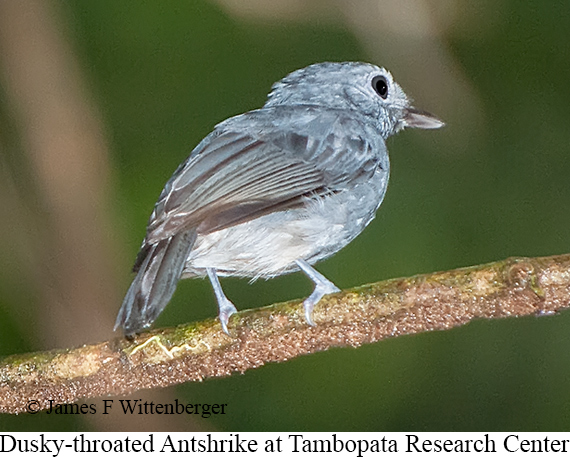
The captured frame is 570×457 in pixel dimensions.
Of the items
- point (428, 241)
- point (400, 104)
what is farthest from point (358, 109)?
point (428, 241)

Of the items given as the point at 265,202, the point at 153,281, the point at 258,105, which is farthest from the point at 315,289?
the point at 258,105

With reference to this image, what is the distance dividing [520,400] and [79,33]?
3583mm

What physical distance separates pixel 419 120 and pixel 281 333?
2103 millimetres

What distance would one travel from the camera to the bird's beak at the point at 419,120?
14.9ft

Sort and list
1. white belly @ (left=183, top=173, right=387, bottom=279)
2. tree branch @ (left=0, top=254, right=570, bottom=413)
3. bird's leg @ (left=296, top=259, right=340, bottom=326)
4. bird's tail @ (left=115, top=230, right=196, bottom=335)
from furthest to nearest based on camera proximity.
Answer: white belly @ (left=183, top=173, right=387, bottom=279), bird's tail @ (left=115, top=230, right=196, bottom=335), bird's leg @ (left=296, top=259, right=340, bottom=326), tree branch @ (left=0, top=254, right=570, bottom=413)

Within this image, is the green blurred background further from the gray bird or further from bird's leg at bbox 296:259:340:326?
bird's leg at bbox 296:259:340:326

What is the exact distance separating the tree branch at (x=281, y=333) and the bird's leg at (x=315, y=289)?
0.02m

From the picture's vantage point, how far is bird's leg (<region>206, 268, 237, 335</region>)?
9.63ft

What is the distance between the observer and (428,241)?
16.5 feet

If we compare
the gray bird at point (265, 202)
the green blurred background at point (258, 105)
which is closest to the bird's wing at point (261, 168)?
the gray bird at point (265, 202)

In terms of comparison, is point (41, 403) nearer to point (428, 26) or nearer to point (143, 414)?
point (143, 414)

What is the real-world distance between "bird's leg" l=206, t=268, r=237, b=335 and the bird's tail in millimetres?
208

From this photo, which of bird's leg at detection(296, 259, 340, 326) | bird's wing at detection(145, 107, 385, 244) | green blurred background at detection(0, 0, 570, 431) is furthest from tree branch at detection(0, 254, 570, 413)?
green blurred background at detection(0, 0, 570, 431)

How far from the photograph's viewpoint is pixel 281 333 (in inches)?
110
